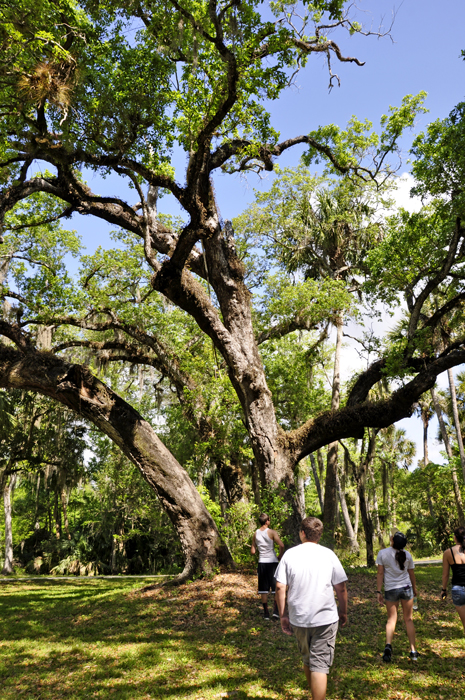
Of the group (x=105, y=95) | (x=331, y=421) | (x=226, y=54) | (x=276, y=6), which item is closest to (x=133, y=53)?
(x=105, y=95)

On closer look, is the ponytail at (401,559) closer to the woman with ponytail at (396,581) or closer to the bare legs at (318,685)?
the woman with ponytail at (396,581)

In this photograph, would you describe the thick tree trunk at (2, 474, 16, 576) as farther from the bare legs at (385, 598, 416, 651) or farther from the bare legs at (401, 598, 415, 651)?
the bare legs at (401, 598, 415, 651)

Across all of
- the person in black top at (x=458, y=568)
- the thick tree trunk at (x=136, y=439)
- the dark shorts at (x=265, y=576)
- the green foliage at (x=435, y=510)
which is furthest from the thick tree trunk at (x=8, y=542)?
the person in black top at (x=458, y=568)

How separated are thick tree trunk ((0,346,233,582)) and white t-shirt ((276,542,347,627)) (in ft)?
22.5

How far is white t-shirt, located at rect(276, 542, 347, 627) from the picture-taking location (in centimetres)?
347

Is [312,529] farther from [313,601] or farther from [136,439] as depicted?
[136,439]

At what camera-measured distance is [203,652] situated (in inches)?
224

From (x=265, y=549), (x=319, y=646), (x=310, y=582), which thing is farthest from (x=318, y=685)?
(x=265, y=549)

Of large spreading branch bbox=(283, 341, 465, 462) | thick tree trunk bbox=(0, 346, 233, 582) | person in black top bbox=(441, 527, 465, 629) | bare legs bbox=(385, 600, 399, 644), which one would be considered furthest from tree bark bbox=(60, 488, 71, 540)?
person in black top bbox=(441, 527, 465, 629)

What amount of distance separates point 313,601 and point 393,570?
2.38 metres

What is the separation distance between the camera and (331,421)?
1090 cm

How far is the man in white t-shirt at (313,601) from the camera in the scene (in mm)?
3438

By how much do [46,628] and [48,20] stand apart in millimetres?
10934

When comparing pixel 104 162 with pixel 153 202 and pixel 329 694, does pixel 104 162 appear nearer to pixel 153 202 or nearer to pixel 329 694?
pixel 153 202
